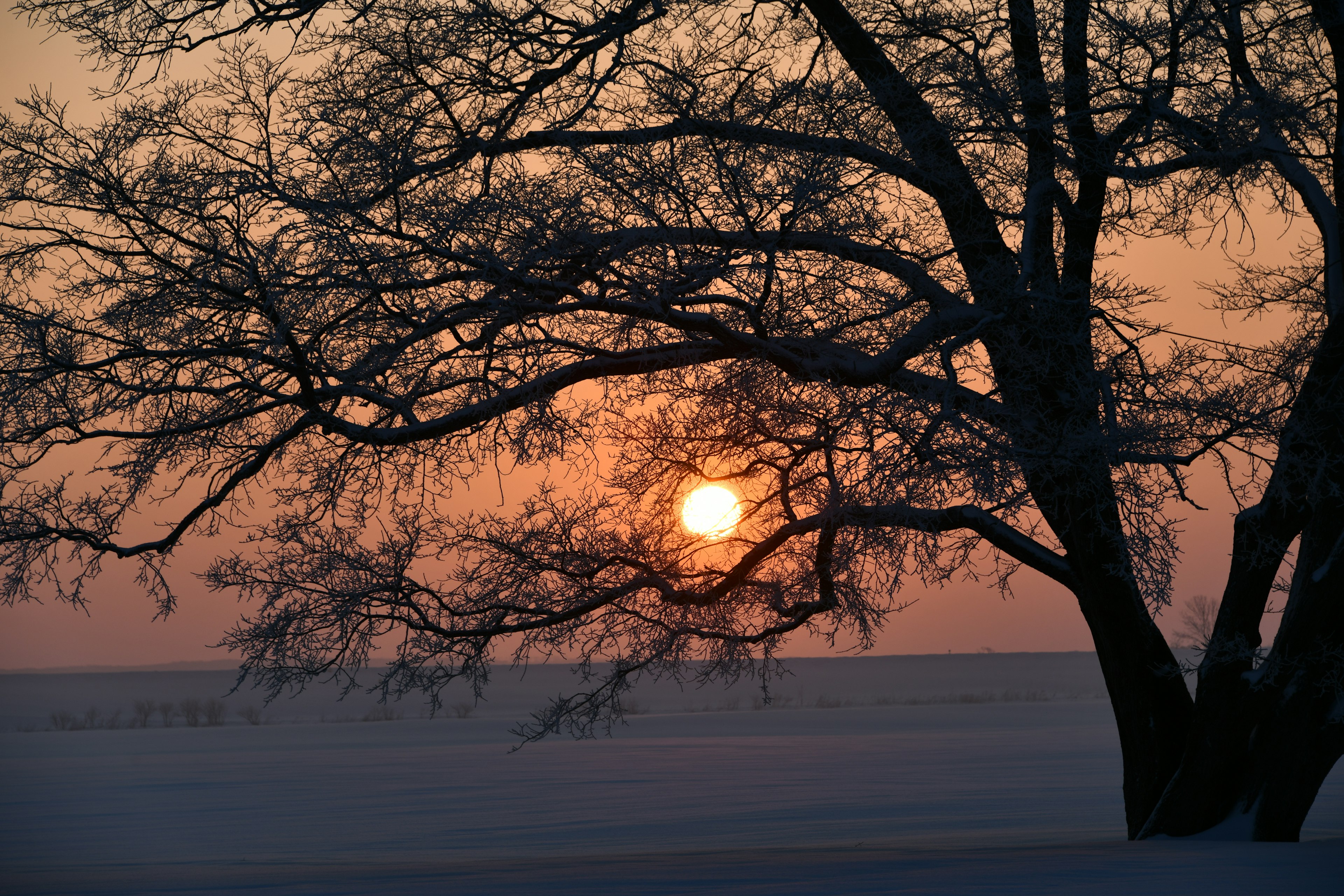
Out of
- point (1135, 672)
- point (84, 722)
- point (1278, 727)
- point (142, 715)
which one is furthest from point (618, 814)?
point (142, 715)

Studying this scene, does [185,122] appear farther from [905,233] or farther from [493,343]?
[905,233]

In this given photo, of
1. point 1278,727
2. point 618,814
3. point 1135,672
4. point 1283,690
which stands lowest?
point 618,814

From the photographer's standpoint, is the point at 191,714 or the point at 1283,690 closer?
the point at 1283,690

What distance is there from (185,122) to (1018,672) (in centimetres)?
10711

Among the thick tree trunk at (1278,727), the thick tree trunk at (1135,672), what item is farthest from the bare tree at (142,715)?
the thick tree trunk at (1278,727)

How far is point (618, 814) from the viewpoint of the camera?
15297 mm

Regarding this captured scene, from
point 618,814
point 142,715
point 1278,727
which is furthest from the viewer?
point 142,715

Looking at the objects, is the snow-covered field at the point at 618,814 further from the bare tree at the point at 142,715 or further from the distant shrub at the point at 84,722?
the bare tree at the point at 142,715

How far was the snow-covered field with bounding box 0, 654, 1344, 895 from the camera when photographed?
7762mm

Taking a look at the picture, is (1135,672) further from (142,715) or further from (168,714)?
(142,715)

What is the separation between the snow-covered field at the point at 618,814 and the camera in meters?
7.76

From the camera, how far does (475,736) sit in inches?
1259

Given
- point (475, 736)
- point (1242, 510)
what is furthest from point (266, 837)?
point (475, 736)

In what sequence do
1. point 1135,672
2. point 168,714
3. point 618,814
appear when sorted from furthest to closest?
point 168,714 → point 618,814 → point 1135,672
